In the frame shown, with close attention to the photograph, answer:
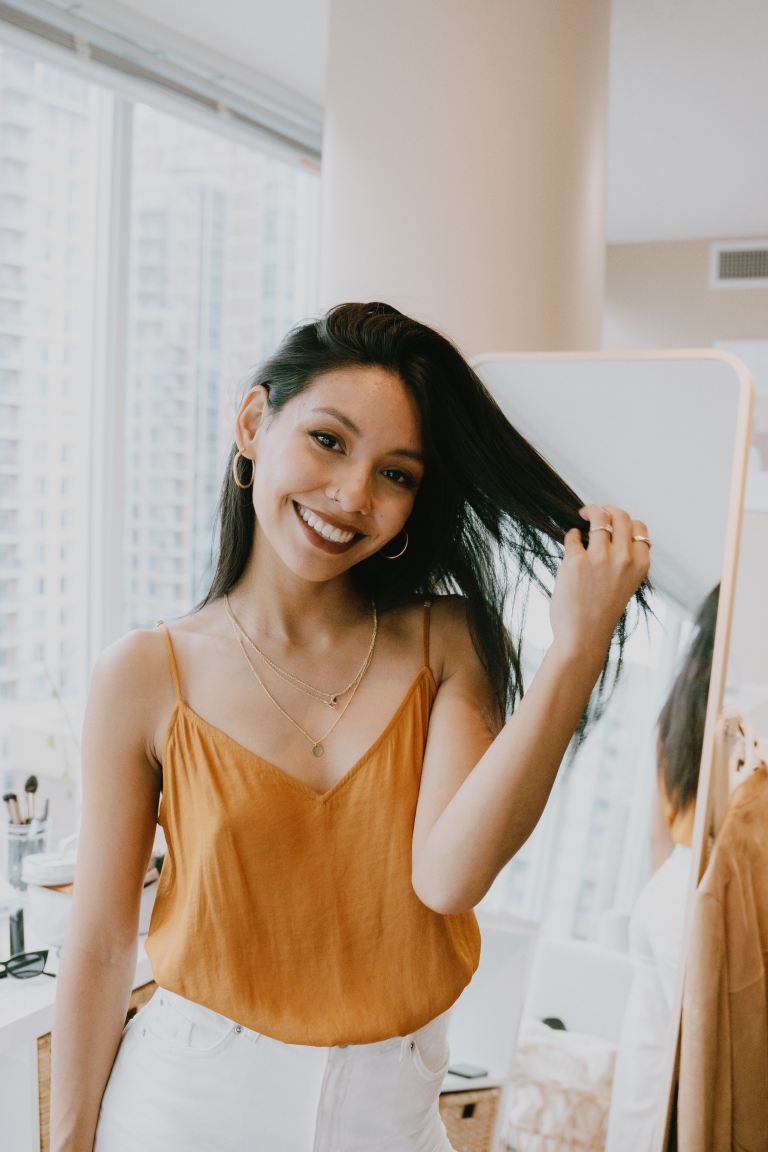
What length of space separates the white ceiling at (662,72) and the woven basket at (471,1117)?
2.22m

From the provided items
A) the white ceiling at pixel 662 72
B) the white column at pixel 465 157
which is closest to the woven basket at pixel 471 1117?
the white column at pixel 465 157

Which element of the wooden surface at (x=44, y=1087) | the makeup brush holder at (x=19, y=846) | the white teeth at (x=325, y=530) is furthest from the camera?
the makeup brush holder at (x=19, y=846)

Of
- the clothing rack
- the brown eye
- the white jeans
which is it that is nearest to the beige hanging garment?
the clothing rack

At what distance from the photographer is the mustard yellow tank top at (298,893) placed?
3.51 feet

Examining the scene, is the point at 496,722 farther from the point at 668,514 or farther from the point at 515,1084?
the point at 515,1084

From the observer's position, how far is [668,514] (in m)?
1.51

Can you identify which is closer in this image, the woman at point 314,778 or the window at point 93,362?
the woman at point 314,778

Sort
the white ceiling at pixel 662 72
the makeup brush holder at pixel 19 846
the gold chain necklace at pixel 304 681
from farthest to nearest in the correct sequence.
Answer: the white ceiling at pixel 662 72 → the makeup brush holder at pixel 19 846 → the gold chain necklace at pixel 304 681

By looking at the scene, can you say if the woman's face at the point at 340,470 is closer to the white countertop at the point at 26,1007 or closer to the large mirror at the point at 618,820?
the large mirror at the point at 618,820

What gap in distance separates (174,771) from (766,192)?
3.38 metres

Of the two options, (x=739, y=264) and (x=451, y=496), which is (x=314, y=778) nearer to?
(x=451, y=496)

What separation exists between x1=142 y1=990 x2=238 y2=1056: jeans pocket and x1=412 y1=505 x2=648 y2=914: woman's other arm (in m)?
0.25

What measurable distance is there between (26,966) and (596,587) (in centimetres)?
134

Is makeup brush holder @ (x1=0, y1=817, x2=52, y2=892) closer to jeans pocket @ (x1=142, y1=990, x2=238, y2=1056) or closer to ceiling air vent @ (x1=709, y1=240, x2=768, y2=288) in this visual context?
jeans pocket @ (x1=142, y1=990, x2=238, y2=1056)
